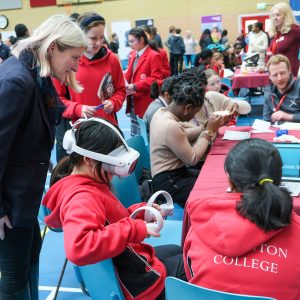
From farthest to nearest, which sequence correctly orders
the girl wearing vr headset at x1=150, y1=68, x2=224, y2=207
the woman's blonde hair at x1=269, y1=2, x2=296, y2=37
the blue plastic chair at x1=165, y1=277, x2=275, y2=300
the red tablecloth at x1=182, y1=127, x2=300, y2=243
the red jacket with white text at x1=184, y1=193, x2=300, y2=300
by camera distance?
the woman's blonde hair at x1=269, y1=2, x2=296, y2=37 → the girl wearing vr headset at x1=150, y1=68, x2=224, y2=207 → the red tablecloth at x1=182, y1=127, x2=300, y2=243 → the red jacket with white text at x1=184, y1=193, x2=300, y2=300 → the blue plastic chair at x1=165, y1=277, x2=275, y2=300

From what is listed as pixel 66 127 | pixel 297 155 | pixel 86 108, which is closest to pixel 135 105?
pixel 66 127

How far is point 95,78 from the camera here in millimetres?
2664

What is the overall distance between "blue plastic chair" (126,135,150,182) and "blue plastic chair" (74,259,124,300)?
1.12m

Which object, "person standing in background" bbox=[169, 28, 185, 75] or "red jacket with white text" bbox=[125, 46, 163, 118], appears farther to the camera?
"person standing in background" bbox=[169, 28, 185, 75]

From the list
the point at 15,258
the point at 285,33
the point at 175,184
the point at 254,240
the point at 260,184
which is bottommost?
the point at 175,184

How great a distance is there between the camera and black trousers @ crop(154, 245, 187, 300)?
161 centimetres

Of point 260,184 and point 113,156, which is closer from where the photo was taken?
point 260,184

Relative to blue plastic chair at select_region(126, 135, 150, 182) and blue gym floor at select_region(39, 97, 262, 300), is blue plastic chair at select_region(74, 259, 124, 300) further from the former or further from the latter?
blue plastic chair at select_region(126, 135, 150, 182)

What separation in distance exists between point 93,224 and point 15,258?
563 mm

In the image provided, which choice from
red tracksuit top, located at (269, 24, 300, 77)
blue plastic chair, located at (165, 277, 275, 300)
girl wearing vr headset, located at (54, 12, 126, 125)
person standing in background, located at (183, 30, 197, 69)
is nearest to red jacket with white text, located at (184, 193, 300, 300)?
blue plastic chair, located at (165, 277, 275, 300)

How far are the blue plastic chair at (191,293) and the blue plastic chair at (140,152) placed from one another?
1394 mm

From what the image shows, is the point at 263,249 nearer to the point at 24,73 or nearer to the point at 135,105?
the point at 24,73

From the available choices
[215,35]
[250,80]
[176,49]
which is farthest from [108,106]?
[215,35]

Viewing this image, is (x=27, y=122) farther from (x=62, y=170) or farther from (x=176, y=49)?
(x=176, y=49)
